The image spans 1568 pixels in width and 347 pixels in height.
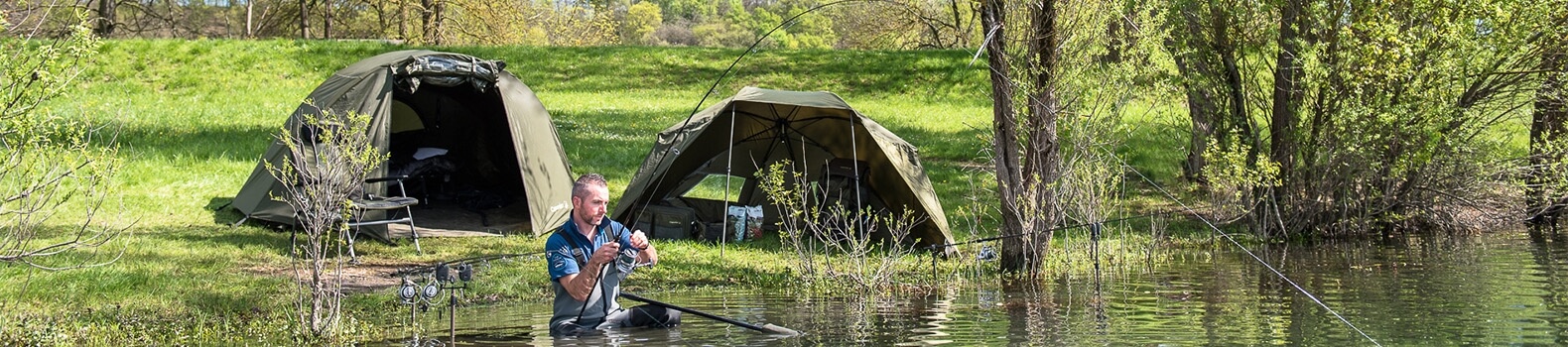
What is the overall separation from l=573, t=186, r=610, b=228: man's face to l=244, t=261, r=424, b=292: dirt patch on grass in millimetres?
3380

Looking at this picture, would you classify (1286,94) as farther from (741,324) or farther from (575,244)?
(575,244)

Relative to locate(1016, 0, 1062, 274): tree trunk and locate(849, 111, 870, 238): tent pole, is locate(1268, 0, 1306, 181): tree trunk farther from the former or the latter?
locate(849, 111, 870, 238): tent pole

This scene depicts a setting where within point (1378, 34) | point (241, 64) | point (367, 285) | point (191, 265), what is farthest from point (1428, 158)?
point (241, 64)

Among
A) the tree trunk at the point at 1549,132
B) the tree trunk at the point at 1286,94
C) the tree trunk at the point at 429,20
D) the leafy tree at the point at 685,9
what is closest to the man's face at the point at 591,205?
the tree trunk at the point at 1286,94

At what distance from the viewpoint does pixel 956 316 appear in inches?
340

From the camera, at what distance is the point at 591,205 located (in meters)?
6.62

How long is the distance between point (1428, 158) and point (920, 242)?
16.1 feet

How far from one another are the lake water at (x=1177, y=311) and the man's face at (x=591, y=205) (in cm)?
76

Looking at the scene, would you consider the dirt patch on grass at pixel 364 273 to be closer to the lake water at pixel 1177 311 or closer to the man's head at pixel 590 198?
the lake water at pixel 1177 311

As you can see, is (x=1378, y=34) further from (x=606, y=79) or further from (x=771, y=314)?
(x=606, y=79)

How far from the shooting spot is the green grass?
8.52 meters

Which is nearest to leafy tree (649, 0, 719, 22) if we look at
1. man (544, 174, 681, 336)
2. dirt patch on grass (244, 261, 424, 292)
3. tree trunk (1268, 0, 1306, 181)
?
tree trunk (1268, 0, 1306, 181)

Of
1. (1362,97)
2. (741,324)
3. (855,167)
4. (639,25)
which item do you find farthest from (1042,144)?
(639,25)

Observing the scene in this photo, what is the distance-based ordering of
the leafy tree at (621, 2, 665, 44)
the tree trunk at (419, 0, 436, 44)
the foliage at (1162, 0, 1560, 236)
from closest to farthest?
the foliage at (1162, 0, 1560, 236) → the tree trunk at (419, 0, 436, 44) → the leafy tree at (621, 2, 665, 44)
